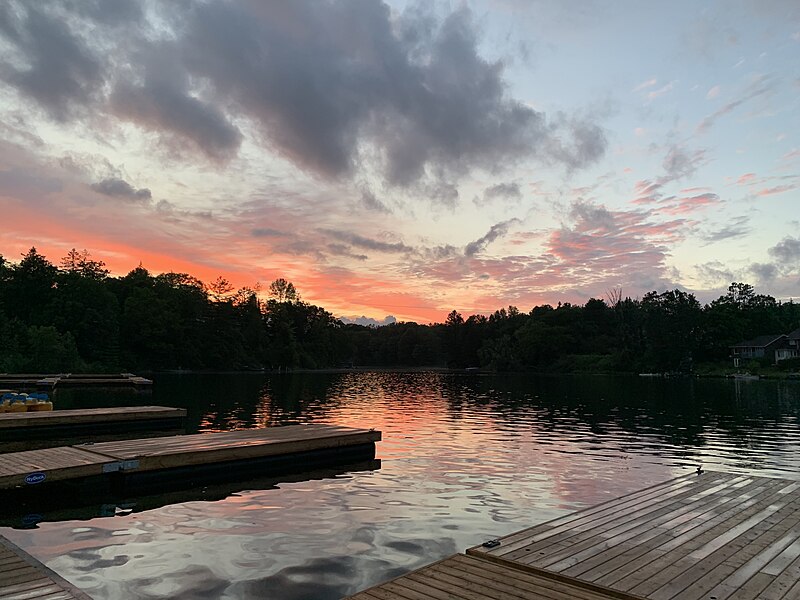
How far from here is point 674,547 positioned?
7.82 m

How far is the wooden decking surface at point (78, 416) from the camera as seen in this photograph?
21.8 m

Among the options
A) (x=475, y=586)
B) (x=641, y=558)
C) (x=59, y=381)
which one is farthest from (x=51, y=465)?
(x=59, y=381)

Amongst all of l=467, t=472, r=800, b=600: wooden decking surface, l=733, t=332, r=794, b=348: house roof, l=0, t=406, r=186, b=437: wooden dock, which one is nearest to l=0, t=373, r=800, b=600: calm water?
l=0, t=406, r=186, b=437: wooden dock

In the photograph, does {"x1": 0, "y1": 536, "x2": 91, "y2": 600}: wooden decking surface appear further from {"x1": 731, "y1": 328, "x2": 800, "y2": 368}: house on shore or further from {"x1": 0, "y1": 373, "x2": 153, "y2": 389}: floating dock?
{"x1": 731, "y1": 328, "x2": 800, "y2": 368}: house on shore

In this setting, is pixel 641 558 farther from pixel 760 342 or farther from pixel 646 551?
pixel 760 342

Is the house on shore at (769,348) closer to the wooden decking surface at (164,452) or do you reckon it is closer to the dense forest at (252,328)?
the dense forest at (252,328)

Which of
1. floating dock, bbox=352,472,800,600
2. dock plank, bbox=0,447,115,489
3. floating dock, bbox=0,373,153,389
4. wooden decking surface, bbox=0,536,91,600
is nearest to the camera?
wooden decking surface, bbox=0,536,91,600

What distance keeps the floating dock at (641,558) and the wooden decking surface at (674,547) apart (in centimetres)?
1

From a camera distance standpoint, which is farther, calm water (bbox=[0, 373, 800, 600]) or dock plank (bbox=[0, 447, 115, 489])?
dock plank (bbox=[0, 447, 115, 489])

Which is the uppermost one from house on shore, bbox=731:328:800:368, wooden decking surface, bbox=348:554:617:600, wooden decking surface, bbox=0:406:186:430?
house on shore, bbox=731:328:800:368

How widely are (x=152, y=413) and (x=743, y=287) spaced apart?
14483 centimetres

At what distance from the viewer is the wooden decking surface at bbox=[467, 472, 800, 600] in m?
6.43

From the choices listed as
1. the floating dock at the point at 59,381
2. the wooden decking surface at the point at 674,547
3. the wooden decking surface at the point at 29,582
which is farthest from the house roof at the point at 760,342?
the wooden decking surface at the point at 29,582

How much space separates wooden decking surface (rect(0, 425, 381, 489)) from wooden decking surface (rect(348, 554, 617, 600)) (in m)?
9.48
